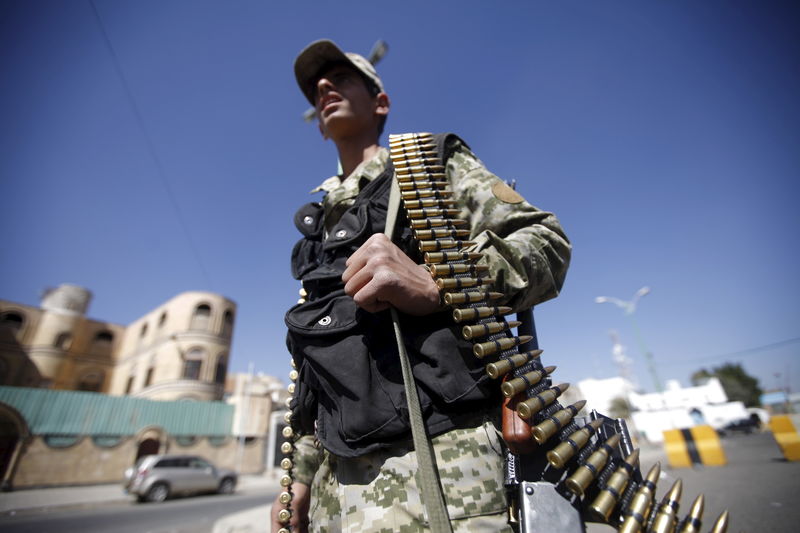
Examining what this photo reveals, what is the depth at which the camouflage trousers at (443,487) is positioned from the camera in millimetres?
1060

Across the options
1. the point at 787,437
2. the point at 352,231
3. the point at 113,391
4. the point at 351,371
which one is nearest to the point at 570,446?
the point at 351,371

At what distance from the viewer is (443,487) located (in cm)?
109

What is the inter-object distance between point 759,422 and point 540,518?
4023cm

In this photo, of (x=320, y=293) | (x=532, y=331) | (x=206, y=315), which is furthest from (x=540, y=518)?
(x=206, y=315)

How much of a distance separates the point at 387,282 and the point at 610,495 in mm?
836

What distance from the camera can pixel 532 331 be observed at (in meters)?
1.69

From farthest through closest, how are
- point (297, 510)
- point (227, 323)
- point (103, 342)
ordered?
point (103, 342) → point (227, 323) → point (297, 510)

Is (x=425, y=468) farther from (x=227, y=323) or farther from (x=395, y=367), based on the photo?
(x=227, y=323)

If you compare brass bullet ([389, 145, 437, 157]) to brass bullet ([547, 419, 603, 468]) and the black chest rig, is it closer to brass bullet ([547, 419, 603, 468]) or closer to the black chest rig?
the black chest rig

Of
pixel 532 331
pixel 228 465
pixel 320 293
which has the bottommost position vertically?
pixel 532 331

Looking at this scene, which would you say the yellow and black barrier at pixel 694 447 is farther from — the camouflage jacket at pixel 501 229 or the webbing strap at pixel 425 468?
the webbing strap at pixel 425 468

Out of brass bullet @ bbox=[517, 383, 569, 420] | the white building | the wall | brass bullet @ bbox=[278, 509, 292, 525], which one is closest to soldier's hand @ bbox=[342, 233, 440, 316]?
brass bullet @ bbox=[517, 383, 569, 420]

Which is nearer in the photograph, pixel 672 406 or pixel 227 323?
pixel 672 406

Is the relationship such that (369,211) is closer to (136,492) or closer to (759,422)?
(136,492)
